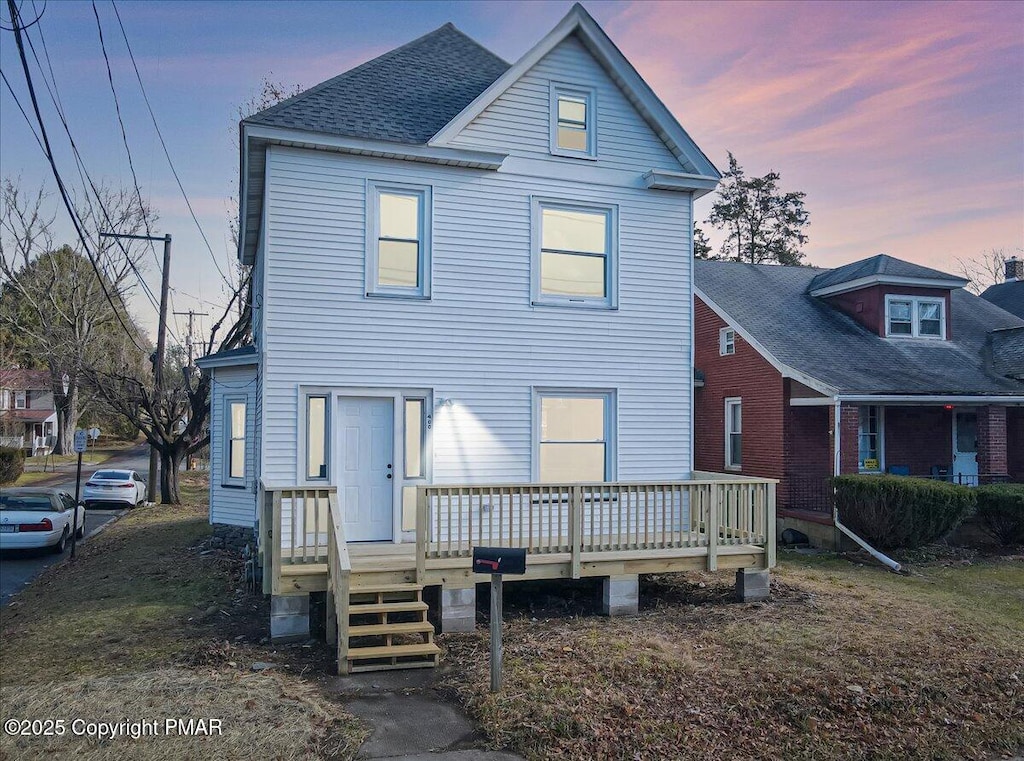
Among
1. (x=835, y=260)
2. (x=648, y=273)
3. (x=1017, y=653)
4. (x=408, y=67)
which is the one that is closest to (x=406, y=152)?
(x=408, y=67)

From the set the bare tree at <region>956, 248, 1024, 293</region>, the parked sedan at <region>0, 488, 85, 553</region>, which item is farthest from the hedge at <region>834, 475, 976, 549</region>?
the bare tree at <region>956, 248, 1024, 293</region>

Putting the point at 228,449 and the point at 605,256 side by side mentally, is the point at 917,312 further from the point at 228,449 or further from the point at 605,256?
the point at 228,449

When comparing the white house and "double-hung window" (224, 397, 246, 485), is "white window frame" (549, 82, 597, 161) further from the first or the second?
"double-hung window" (224, 397, 246, 485)

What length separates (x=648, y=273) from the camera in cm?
1177

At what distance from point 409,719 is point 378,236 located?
6.64 metres

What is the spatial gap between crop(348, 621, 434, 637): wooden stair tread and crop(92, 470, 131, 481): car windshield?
63.4 feet

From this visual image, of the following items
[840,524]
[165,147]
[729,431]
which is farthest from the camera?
[729,431]

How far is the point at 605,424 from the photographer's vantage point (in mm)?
11516

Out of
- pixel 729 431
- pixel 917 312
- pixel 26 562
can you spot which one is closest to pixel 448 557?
pixel 26 562

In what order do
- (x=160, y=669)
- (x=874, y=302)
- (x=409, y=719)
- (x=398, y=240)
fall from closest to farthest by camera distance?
(x=409, y=719) → (x=160, y=669) → (x=398, y=240) → (x=874, y=302)

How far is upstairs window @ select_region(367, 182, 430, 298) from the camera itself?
34.2ft

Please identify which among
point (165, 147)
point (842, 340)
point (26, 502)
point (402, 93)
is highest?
point (165, 147)

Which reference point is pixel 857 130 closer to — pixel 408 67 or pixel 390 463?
pixel 408 67

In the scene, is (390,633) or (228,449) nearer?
(390,633)
